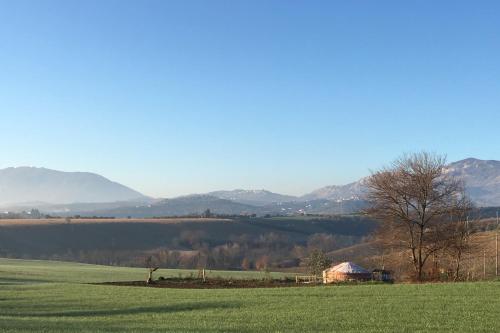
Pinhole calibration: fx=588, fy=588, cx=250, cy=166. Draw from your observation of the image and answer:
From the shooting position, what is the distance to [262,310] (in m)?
25.7

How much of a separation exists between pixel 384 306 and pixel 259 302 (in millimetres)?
6939

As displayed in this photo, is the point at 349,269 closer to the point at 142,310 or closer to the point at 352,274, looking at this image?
the point at 352,274

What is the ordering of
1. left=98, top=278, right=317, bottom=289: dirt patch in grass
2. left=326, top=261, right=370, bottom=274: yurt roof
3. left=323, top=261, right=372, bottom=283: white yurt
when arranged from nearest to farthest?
left=98, top=278, right=317, bottom=289: dirt patch in grass, left=323, top=261, right=372, bottom=283: white yurt, left=326, top=261, right=370, bottom=274: yurt roof

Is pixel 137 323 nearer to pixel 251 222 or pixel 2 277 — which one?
pixel 2 277

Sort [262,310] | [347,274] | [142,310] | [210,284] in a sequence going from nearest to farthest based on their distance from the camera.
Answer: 1. [262,310]
2. [142,310]
3. [210,284]
4. [347,274]

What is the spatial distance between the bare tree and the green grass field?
546 inches

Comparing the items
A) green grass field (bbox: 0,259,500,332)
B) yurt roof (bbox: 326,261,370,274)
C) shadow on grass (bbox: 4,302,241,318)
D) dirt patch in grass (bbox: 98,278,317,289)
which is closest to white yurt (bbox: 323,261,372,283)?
yurt roof (bbox: 326,261,370,274)

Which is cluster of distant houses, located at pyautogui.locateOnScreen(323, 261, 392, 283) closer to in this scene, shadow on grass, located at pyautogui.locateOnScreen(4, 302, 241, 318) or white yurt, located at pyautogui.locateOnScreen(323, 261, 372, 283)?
white yurt, located at pyautogui.locateOnScreen(323, 261, 372, 283)

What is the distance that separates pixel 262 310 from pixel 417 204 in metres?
27.0

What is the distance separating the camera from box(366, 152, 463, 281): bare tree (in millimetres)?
48500

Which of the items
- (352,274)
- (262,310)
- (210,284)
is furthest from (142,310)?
(352,274)

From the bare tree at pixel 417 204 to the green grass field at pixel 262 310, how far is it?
45.5 feet

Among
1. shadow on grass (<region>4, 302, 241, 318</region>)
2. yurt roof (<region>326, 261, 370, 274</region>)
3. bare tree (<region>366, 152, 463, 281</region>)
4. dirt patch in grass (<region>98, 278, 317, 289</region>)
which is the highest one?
bare tree (<region>366, 152, 463, 281</region>)

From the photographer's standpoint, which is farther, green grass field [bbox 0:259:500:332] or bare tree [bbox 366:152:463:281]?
bare tree [bbox 366:152:463:281]
